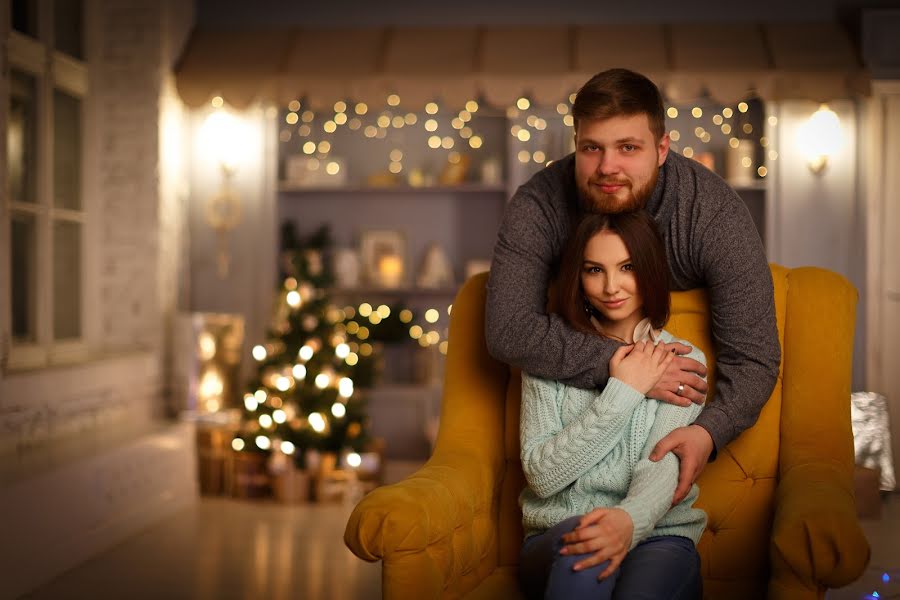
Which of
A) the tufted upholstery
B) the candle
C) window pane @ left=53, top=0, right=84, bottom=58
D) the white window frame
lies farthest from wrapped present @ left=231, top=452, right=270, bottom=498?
the tufted upholstery

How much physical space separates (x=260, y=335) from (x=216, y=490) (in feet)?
3.39

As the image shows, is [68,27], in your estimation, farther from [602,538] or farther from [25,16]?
[602,538]

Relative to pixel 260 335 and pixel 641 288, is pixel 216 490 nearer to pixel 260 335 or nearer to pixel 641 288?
pixel 260 335

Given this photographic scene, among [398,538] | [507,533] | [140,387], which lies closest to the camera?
[398,538]

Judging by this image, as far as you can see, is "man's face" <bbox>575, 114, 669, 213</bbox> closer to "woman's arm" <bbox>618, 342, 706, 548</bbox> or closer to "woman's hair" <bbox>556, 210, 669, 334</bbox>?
"woman's hair" <bbox>556, 210, 669, 334</bbox>

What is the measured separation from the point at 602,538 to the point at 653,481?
18 centimetres

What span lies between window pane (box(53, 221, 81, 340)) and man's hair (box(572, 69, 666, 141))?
3.40 m

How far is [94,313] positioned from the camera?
16.8 feet

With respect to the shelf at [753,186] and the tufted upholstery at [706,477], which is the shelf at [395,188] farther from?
the tufted upholstery at [706,477]

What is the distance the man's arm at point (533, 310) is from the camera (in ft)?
6.88

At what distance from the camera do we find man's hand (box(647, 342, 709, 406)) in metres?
2.07

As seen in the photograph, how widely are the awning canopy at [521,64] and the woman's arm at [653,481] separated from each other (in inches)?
138

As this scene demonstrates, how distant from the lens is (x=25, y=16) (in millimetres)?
4406

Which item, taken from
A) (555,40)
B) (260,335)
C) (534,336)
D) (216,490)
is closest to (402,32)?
(555,40)
